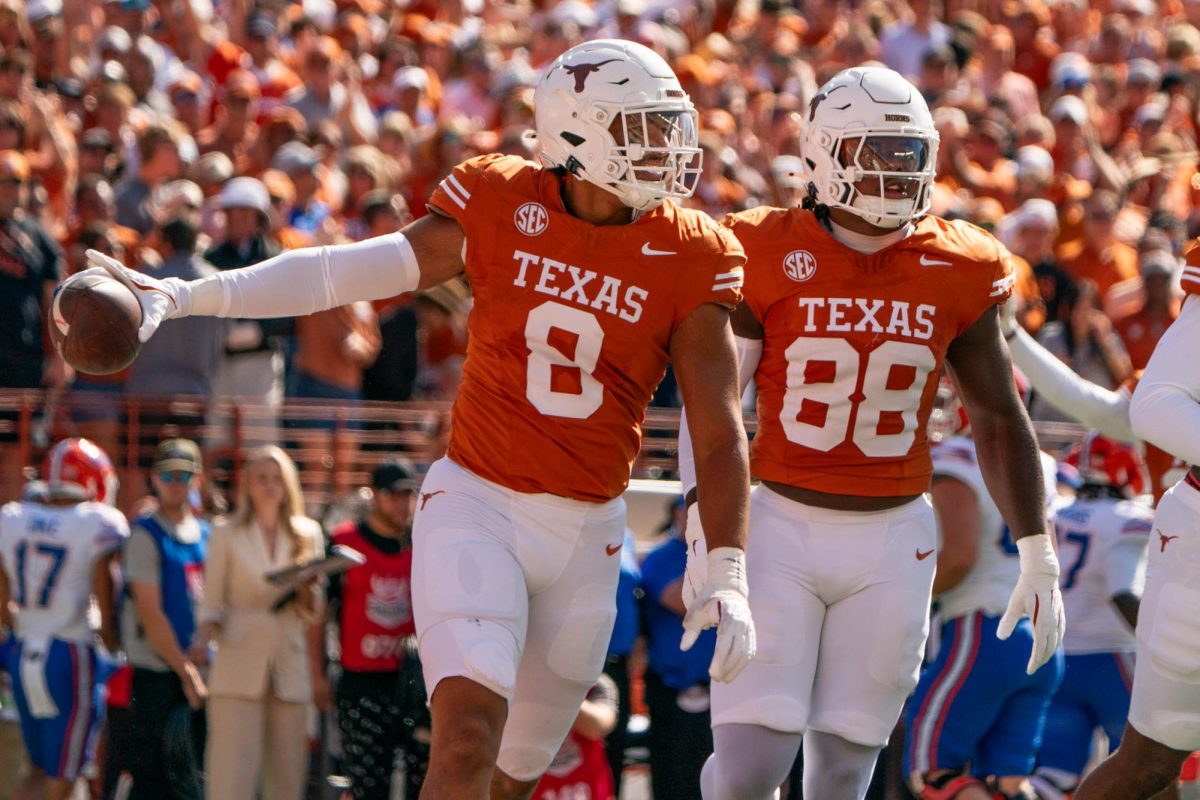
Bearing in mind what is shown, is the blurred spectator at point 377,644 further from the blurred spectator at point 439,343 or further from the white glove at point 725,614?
the white glove at point 725,614

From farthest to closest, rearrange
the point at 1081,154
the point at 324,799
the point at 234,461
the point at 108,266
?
the point at 1081,154 → the point at 234,461 → the point at 324,799 → the point at 108,266

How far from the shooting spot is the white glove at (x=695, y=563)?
15.6 ft

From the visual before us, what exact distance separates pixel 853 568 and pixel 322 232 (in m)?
5.37

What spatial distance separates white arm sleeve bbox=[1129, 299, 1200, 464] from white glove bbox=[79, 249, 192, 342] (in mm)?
2362

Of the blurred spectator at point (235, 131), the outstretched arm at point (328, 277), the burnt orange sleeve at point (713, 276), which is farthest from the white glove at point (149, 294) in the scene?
the blurred spectator at point (235, 131)

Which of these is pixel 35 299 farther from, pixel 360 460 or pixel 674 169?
pixel 674 169

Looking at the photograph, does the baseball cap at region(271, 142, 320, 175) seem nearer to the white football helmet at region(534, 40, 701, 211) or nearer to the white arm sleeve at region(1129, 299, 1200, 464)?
the white football helmet at region(534, 40, 701, 211)

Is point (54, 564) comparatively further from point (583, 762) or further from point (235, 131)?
point (235, 131)

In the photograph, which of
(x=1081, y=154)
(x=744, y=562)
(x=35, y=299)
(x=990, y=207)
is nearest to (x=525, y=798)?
(x=744, y=562)

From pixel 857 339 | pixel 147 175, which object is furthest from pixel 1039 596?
pixel 147 175

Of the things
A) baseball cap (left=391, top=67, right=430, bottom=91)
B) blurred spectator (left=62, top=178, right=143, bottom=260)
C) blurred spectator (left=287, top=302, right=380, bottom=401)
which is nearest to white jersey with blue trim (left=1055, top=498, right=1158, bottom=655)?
blurred spectator (left=287, top=302, right=380, bottom=401)

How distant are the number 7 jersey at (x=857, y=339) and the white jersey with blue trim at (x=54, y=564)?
400cm

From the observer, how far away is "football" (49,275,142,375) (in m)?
4.48

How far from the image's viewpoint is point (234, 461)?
910 cm
